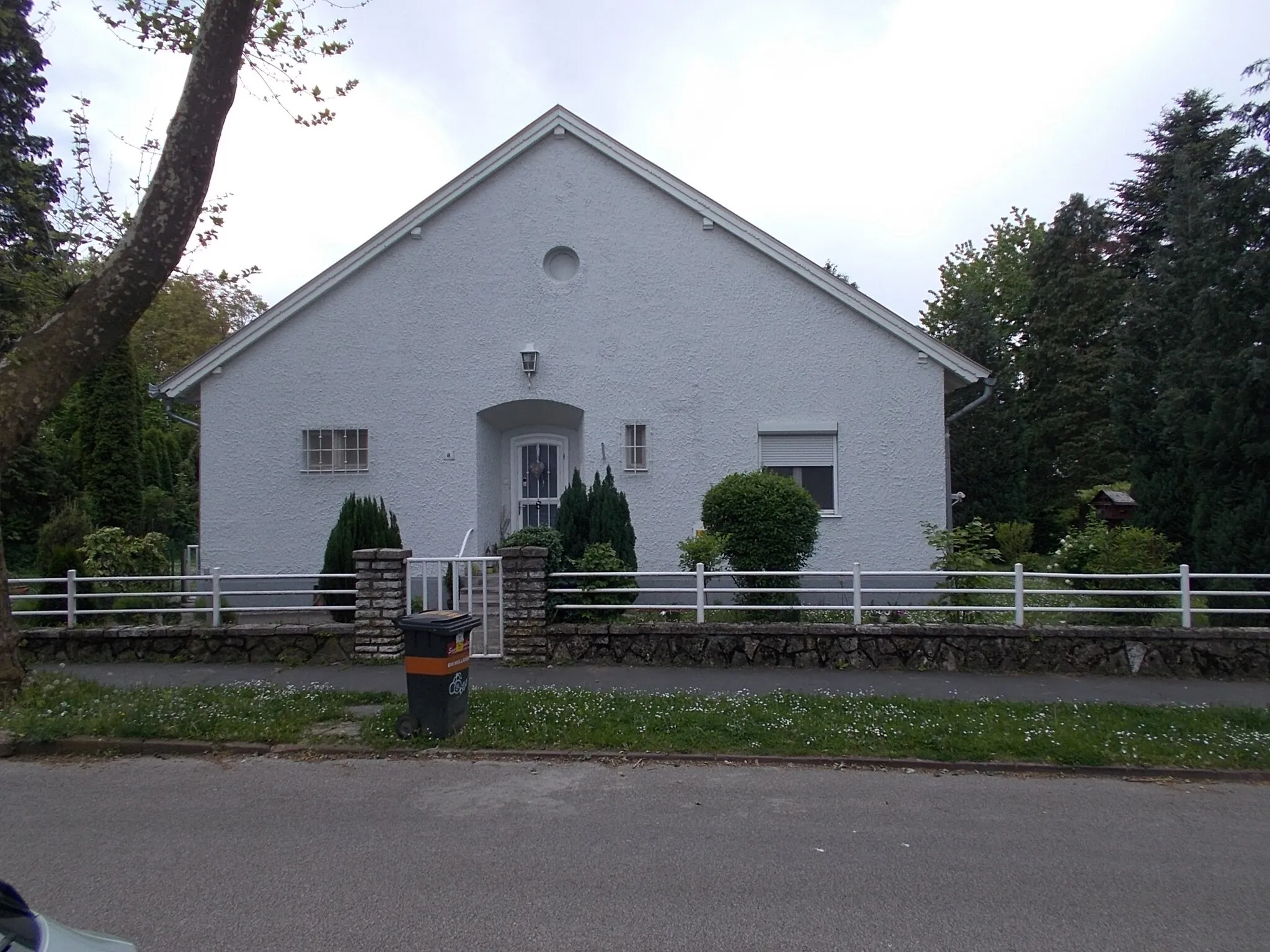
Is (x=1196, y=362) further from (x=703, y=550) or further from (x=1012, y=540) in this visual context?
(x=703, y=550)

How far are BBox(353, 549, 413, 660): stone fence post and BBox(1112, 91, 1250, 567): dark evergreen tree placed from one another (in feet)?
46.1

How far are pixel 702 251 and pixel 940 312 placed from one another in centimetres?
3134

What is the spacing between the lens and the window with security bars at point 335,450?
13867 mm

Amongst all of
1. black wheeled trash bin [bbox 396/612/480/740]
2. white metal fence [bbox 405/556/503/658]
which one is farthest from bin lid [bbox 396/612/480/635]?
white metal fence [bbox 405/556/503/658]

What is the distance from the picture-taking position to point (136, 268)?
330 inches

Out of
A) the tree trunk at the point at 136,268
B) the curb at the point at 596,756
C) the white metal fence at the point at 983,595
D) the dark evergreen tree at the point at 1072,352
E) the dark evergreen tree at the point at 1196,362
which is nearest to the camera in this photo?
the curb at the point at 596,756

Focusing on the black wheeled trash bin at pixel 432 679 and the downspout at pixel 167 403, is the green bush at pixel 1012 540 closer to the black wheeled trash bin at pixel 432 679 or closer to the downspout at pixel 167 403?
the black wheeled trash bin at pixel 432 679

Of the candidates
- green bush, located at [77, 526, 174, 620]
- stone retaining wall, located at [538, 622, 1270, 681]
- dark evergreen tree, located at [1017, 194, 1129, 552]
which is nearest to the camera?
stone retaining wall, located at [538, 622, 1270, 681]

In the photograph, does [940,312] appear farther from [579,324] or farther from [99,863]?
[99,863]

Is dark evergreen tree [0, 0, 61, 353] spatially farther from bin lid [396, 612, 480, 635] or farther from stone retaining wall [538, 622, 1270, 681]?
stone retaining wall [538, 622, 1270, 681]

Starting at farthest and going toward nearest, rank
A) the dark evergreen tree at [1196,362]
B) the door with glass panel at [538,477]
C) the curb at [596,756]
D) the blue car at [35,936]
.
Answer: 1. the dark evergreen tree at [1196,362]
2. the door with glass panel at [538,477]
3. the curb at [596,756]
4. the blue car at [35,936]

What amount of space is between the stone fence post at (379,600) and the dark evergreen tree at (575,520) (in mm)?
2402

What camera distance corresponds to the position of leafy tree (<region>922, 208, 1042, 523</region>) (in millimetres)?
26484

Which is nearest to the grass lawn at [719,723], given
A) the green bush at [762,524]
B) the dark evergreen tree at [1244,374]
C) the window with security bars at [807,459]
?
the green bush at [762,524]
